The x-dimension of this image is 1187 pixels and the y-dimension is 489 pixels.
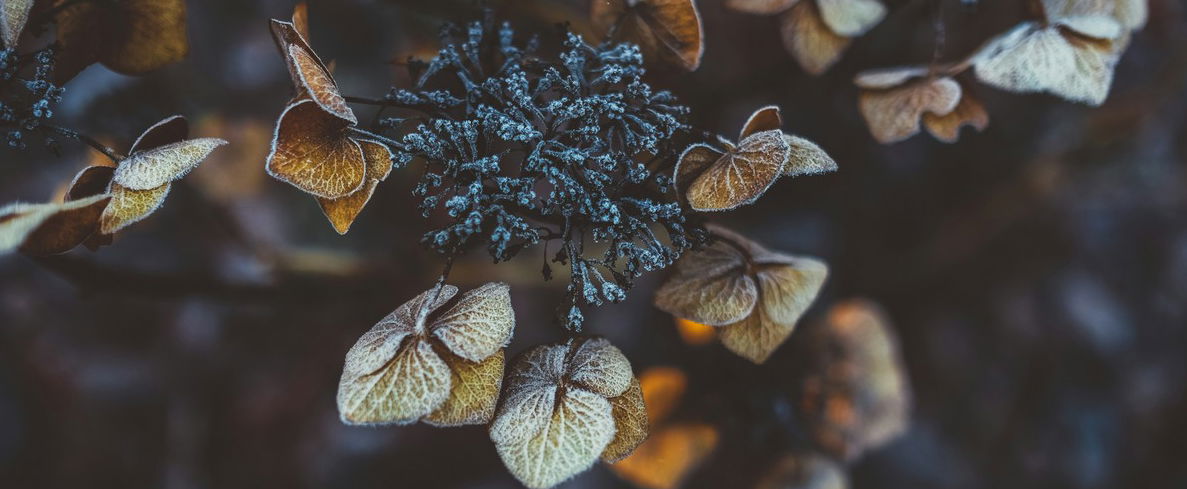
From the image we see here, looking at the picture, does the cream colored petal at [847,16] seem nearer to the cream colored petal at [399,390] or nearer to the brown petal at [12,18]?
the cream colored petal at [399,390]

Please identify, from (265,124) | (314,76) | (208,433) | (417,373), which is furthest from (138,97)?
(417,373)

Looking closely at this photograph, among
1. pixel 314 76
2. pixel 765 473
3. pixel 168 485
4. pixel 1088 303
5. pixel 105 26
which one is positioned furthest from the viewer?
pixel 1088 303

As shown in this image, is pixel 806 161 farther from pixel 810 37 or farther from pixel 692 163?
pixel 810 37

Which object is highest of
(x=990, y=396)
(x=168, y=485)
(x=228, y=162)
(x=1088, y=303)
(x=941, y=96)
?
(x=941, y=96)

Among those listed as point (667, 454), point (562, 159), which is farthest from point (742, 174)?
point (667, 454)

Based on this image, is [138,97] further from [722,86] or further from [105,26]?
[722,86]

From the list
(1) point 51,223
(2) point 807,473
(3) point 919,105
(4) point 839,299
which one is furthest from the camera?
(4) point 839,299
